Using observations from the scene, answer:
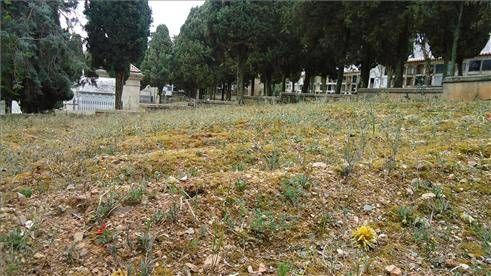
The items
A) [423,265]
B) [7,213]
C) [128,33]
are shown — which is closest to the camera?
[423,265]

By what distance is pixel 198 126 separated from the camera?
6805 millimetres

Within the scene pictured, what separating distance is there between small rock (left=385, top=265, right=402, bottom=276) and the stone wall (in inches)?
335

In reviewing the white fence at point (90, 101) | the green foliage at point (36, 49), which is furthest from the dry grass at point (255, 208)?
the white fence at point (90, 101)

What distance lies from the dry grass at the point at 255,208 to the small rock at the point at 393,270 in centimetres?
4

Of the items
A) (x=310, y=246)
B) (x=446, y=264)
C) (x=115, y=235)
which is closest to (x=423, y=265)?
(x=446, y=264)

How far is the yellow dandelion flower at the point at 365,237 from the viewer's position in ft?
8.46

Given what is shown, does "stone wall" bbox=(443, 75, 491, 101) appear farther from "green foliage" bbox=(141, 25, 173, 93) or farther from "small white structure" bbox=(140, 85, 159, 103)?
"small white structure" bbox=(140, 85, 159, 103)

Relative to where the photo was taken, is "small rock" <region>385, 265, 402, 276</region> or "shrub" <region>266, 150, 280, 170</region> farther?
"shrub" <region>266, 150, 280, 170</region>

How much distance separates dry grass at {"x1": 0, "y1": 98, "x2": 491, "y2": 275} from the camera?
94.3 inches

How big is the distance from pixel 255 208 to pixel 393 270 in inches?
39.1

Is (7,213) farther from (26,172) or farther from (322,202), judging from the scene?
(322,202)

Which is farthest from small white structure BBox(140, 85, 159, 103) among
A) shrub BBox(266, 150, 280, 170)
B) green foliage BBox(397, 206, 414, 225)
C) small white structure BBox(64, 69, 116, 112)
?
green foliage BBox(397, 206, 414, 225)

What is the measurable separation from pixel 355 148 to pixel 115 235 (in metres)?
2.76

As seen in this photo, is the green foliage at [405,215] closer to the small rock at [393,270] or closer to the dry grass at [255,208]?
the dry grass at [255,208]
